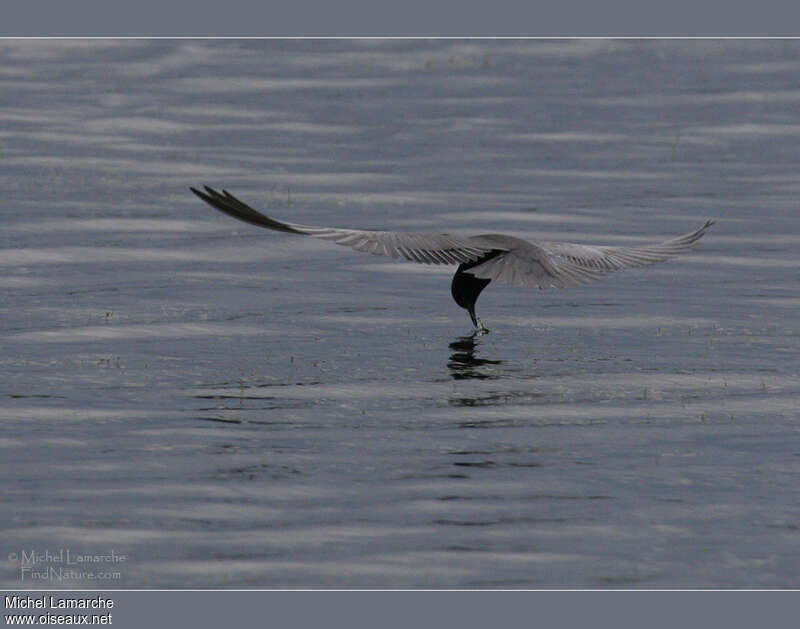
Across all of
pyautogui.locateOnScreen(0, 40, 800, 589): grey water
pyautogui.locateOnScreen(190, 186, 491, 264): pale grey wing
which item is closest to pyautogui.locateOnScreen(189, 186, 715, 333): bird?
pyautogui.locateOnScreen(190, 186, 491, 264): pale grey wing

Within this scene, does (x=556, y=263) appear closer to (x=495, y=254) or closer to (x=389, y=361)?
(x=495, y=254)

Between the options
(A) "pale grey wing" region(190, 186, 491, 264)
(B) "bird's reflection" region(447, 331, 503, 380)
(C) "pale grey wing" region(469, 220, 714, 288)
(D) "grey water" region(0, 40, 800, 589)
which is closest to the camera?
(D) "grey water" region(0, 40, 800, 589)

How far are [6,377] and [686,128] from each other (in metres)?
17.7

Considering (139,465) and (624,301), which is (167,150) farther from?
(139,465)

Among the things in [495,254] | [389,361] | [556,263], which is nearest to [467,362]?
[389,361]

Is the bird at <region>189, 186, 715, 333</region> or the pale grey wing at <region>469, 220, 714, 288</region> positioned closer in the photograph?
the bird at <region>189, 186, 715, 333</region>

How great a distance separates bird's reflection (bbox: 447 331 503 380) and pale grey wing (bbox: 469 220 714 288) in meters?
0.62

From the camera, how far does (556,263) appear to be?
13.2m

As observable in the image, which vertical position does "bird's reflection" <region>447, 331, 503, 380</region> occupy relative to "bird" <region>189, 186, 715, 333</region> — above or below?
below

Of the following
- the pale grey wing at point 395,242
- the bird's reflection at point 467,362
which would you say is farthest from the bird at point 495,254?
the bird's reflection at point 467,362

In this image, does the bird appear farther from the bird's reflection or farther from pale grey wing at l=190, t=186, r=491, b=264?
the bird's reflection

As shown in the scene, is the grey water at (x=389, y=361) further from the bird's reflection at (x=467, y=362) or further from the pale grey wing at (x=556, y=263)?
the pale grey wing at (x=556, y=263)

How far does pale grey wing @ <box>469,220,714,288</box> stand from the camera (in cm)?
1291

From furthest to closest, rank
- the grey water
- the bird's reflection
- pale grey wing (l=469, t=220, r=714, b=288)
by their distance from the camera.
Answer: pale grey wing (l=469, t=220, r=714, b=288), the bird's reflection, the grey water
